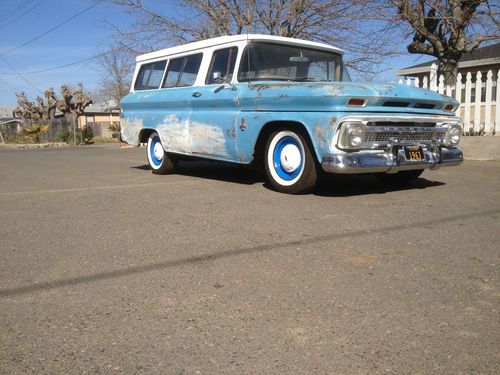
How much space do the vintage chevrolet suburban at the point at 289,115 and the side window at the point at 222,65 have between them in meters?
0.02

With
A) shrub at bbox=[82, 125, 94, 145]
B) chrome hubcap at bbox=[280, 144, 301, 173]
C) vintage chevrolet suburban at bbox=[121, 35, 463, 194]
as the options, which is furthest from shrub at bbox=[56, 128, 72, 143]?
chrome hubcap at bbox=[280, 144, 301, 173]

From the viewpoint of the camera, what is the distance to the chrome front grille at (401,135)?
17.8 feet

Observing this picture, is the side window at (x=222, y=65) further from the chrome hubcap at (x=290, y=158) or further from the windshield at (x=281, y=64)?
the chrome hubcap at (x=290, y=158)

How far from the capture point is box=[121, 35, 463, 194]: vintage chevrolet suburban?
5.31 meters

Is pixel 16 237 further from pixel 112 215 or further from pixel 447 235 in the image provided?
pixel 447 235

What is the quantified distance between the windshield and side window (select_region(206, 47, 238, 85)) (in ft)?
0.66

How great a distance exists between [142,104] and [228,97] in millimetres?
2507

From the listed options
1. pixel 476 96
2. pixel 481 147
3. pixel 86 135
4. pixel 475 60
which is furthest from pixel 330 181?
pixel 86 135

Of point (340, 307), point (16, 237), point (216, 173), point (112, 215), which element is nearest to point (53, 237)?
point (16, 237)

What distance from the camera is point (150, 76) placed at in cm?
859

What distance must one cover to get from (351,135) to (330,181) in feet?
6.34

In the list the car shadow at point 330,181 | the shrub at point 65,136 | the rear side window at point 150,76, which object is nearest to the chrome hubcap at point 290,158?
the car shadow at point 330,181

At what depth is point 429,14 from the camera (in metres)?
11.0

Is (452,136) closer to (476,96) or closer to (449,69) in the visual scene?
(476,96)
